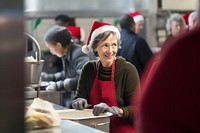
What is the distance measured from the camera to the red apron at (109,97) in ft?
7.98

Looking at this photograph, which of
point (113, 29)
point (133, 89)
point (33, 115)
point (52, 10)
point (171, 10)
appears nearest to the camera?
point (33, 115)

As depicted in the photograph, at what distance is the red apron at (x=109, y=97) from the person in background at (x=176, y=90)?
1540 mm

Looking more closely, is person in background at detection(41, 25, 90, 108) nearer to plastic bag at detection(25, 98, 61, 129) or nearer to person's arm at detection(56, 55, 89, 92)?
person's arm at detection(56, 55, 89, 92)

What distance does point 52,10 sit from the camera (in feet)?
18.4

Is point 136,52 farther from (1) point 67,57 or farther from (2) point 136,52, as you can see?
(1) point 67,57

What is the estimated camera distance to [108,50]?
2664 millimetres

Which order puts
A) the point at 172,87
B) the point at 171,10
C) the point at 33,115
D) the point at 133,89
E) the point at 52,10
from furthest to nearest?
1. the point at 171,10
2. the point at 52,10
3. the point at 133,89
4. the point at 33,115
5. the point at 172,87

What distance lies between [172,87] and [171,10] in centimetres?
553

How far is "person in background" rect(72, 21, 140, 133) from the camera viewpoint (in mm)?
2441

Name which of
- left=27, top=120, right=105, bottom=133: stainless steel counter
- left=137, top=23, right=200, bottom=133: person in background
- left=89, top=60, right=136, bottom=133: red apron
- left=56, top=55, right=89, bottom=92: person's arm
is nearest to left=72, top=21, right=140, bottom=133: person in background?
left=89, top=60, right=136, bottom=133: red apron

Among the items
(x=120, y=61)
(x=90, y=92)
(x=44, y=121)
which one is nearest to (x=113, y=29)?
(x=120, y=61)

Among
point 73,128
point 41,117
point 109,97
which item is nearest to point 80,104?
point 109,97

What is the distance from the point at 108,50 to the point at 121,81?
0.77 feet

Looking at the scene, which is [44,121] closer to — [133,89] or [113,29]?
[133,89]
